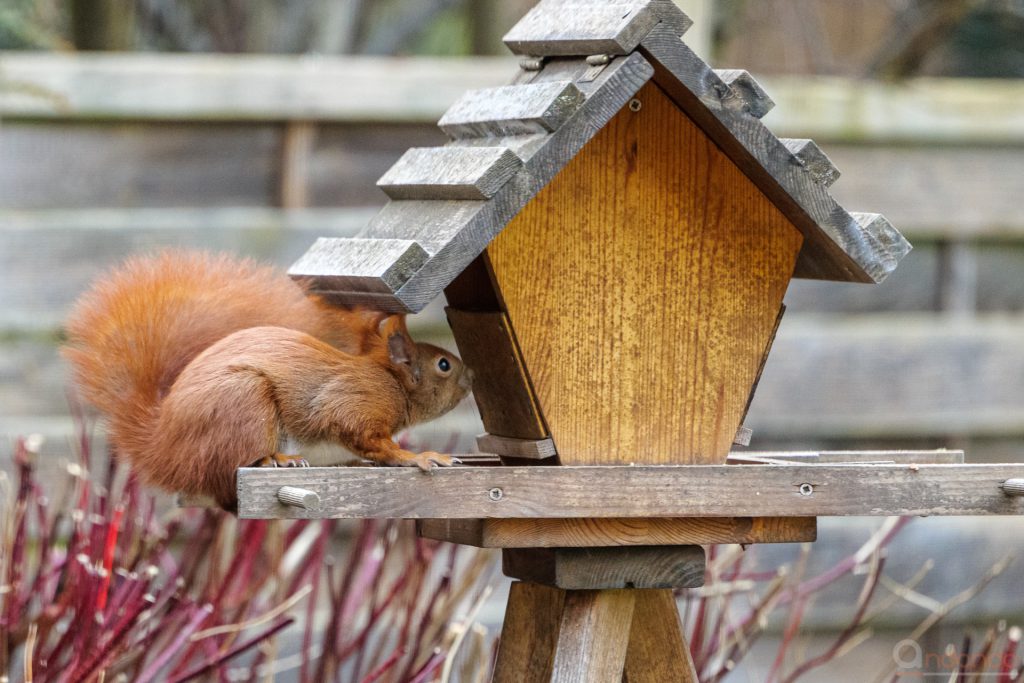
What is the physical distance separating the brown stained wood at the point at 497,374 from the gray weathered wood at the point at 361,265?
0.15 metres

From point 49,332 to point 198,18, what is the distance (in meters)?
1.99

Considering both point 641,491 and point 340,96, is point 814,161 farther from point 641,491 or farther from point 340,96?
point 340,96

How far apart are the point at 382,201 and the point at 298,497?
1.69 m

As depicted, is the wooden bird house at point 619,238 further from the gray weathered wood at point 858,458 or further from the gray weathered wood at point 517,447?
the gray weathered wood at point 858,458

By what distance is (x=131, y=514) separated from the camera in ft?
6.33

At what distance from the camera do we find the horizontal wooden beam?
2.66 meters

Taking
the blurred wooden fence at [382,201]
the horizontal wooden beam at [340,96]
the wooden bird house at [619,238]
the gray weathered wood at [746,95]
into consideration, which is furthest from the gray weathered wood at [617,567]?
the horizontal wooden beam at [340,96]

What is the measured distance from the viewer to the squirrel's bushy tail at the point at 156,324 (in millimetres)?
1484

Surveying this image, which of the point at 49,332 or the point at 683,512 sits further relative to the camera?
the point at 49,332

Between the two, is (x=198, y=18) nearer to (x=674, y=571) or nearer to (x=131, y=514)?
(x=131, y=514)

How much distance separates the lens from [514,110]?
4.47 ft

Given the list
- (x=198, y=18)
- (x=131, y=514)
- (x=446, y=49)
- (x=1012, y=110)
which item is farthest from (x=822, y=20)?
(x=131, y=514)

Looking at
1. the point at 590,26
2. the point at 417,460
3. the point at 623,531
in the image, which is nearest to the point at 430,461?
the point at 417,460

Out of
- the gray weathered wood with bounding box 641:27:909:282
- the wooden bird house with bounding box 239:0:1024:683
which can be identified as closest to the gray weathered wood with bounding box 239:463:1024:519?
the wooden bird house with bounding box 239:0:1024:683
